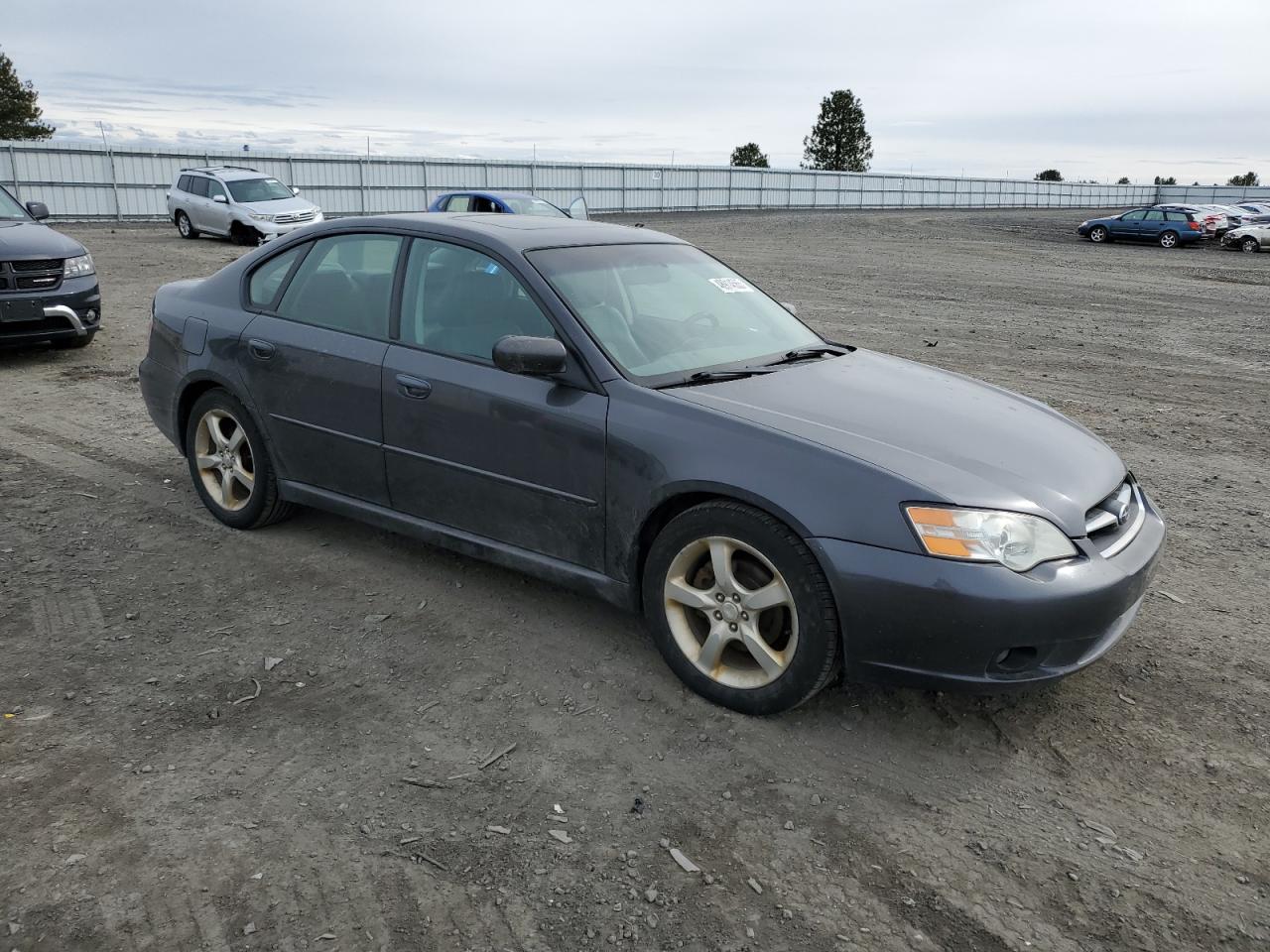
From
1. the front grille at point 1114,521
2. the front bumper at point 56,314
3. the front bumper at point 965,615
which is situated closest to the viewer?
the front bumper at point 965,615

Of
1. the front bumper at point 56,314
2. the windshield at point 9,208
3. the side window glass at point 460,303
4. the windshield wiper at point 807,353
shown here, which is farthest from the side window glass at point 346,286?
the windshield at point 9,208

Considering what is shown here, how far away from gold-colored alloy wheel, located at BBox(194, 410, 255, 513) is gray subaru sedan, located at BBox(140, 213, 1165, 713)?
0.02 meters

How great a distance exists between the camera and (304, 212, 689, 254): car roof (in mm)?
4375

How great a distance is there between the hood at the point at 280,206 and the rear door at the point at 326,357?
2017cm

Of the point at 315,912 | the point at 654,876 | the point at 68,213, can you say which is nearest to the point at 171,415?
the point at 315,912

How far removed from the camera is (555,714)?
3662 millimetres

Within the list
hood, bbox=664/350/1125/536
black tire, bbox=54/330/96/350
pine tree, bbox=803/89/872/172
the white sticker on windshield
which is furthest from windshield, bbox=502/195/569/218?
pine tree, bbox=803/89/872/172

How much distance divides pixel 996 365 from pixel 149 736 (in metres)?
9.10

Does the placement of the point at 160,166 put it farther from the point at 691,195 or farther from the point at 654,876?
the point at 654,876

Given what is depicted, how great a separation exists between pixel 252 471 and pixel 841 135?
90.3 meters

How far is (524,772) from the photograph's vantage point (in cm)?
331

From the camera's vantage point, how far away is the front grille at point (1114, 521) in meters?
3.48

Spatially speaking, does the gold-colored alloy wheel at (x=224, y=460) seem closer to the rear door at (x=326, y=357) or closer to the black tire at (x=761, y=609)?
the rear door at (x=326, y=357)

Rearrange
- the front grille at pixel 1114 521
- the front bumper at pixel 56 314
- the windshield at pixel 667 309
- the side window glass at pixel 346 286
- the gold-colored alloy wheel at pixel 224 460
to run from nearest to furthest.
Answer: the front grille at pixel 1114 521, the windshield at pixel 667 309, the side window glass at pixel 346 286, the gold-colored alloy wheel at pixel 224 460, the front bumper at pixel 56 314
